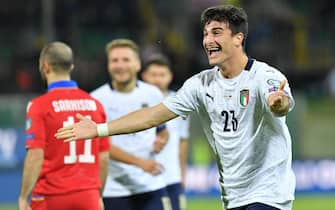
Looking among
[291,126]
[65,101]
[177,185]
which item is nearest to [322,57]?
[291,126]

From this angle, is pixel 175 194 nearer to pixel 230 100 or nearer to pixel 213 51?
pixel 230 100

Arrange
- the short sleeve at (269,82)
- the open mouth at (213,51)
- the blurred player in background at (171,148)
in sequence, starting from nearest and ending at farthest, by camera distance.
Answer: the short sleeve at (269,82)
the open mouth at (213,51)
the blurred player in background at (171,148)

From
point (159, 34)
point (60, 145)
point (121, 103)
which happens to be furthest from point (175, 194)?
point (159, 34)

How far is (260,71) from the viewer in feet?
21.7

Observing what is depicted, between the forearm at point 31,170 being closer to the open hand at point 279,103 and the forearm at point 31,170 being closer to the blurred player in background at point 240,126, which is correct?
the blurred player in background at point 240,126

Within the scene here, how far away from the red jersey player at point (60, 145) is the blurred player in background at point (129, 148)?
3.28ft

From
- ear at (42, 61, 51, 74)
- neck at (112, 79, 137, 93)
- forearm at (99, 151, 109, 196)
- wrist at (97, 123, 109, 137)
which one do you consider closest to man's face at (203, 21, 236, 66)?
wrist at (97, 123, 109, 137)

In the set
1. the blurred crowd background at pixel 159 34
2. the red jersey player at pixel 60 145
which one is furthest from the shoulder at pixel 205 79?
the blurred crowd background at pixel 159 34

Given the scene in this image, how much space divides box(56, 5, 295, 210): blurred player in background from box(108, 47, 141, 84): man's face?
2406 millimetres

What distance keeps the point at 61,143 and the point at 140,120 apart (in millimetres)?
1066

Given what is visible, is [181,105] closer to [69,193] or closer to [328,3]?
[69,193]

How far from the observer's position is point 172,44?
870 inches

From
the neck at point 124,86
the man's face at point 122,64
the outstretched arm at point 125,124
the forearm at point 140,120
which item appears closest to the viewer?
the outstretched arm at point 125,124

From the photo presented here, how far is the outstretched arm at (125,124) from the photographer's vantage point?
21.5 ft
